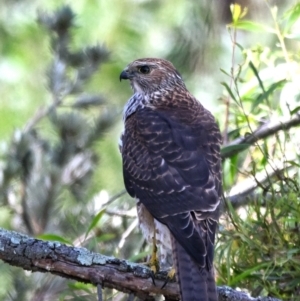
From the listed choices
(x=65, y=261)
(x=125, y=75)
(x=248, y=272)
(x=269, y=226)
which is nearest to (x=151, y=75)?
(x=125, y=75)

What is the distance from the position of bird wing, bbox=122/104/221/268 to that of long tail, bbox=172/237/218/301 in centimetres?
3

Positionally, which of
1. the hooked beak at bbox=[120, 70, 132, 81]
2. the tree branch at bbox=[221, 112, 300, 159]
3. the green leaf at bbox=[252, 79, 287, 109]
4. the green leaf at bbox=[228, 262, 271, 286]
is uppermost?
the hooked beak at bbox=[120, 70, 132, 81]

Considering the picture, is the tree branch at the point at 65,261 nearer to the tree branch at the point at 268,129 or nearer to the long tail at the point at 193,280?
the long tail at the point at 193,280

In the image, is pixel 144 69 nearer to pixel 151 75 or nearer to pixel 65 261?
pixel 151 75

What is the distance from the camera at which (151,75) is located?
18.1 feet

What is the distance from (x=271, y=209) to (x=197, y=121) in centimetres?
85

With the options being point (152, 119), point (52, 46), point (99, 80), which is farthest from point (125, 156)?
point (99, 80)

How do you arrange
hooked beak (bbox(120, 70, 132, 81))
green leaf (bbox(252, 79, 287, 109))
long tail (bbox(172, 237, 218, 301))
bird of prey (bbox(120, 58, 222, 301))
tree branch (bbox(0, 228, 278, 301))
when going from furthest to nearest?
hooked beak (bbox(120, 70, 132, 81)), green leaf (bbox(252, 79, 287, 109)), bird of prey (bbox(120, 58, 222, 301)), long tail (bbox(172, 237, 218, 301)), tree branch (bbox(0, 228, 278, 301))

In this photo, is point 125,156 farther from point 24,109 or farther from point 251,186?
point 24,109

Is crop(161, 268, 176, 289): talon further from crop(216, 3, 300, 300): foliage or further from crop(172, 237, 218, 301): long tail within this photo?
crop(216, 3, 300, 300): foliage

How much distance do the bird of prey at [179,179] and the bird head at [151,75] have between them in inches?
9.1

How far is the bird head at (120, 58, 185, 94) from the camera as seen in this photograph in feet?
17.9

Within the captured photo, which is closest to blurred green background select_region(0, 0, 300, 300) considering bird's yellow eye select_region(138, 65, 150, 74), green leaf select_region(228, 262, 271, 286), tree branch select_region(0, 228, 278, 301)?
green leaf select_region(228, 262, 271, 286)

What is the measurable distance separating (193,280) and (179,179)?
0.61 m
